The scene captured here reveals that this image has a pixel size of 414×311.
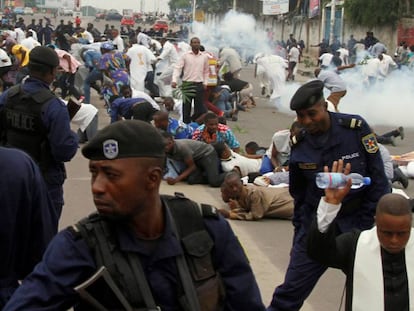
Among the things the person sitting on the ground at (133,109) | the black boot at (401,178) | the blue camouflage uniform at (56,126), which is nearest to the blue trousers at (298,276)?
the blue camouflage uniform at (56,126)

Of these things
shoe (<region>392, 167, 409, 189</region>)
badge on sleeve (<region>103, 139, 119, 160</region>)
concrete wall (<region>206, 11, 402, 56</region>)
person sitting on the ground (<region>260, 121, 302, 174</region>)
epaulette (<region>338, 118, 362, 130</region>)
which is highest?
badge on sleeve (<region>103, 139, 119, 160</region>)

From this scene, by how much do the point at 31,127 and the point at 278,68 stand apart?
15434mm

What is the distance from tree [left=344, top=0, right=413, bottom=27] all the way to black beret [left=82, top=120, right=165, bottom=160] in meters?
39.1

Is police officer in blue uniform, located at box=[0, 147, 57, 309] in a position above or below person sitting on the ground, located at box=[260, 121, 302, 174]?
above

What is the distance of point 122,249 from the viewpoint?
8.31 ft

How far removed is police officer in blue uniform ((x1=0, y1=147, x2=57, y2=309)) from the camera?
3330mm

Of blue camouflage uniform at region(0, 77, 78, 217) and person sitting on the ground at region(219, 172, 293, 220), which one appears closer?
blue camouflage uniform at region(0, 77, 78, 217)

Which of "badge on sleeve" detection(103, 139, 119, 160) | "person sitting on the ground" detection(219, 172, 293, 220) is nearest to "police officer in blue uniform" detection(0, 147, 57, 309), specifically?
"badge on sleeve" detection(103, 139, 119, 160)

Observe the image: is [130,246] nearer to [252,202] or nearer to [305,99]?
[305,99]

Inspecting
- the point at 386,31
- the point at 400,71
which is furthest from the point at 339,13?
the point at 400,71

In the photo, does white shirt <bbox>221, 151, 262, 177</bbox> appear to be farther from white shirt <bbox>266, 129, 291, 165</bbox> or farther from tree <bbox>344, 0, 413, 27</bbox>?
tree <bbox>344, 0, 413, 27</bbox>

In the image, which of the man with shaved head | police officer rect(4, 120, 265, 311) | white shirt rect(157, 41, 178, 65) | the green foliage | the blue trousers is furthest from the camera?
the green foliage

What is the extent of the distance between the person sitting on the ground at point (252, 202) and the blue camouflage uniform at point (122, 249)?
6124 mm

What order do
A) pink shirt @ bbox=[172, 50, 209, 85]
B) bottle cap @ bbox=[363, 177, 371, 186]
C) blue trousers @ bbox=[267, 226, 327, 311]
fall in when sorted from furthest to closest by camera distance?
pink shirt @ bbox=[172, 50, 209, 85] < blue trousers @ bbox=[267, 226, 327, 311] < bottle cap @ bbox=[363, 177, 371, 186]
